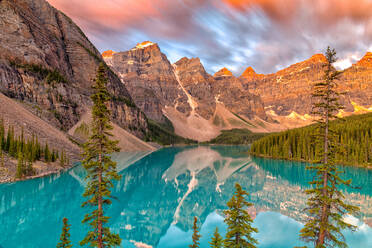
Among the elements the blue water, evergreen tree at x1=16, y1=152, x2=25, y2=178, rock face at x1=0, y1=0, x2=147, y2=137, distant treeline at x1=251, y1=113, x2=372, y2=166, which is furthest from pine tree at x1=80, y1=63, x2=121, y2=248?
rock face at x1=0, y1=0, x2=147, y2=137

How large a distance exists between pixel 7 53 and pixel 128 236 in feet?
365

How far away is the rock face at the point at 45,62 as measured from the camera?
96.1 metres

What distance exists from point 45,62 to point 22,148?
82951 mm

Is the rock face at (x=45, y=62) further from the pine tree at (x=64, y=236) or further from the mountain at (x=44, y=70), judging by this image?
the pine tree at (x=64, y=236)

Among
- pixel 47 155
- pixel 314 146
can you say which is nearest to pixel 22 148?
pixel 47 155

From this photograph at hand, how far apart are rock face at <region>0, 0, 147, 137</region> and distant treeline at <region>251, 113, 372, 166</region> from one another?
3303 inches

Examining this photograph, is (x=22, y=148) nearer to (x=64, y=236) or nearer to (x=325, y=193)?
(x=64, y=236)

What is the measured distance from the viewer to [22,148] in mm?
50281

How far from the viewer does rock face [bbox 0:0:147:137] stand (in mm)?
96062

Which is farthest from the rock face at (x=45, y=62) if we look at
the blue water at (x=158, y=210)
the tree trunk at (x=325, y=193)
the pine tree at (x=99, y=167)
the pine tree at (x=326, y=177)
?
the tree trunk at (x=325, y=193)

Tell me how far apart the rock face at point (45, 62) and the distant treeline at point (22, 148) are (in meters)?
30.9

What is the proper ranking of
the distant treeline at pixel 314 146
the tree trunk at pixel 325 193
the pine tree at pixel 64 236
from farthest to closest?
the distant treeline at pixel 314 146
the tree trunk at pixel 325 193
the pine tree at pixel 64 236

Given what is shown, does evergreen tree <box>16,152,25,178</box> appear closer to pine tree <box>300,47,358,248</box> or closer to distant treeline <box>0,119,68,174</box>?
distant treeline <box>0,119,68,174</box>

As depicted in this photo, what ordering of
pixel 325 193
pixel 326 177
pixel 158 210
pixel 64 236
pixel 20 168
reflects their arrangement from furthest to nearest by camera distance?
pixel 20 168, pixel 158 210, pixel 326 177, pixel 325 193, pixel 64 236
